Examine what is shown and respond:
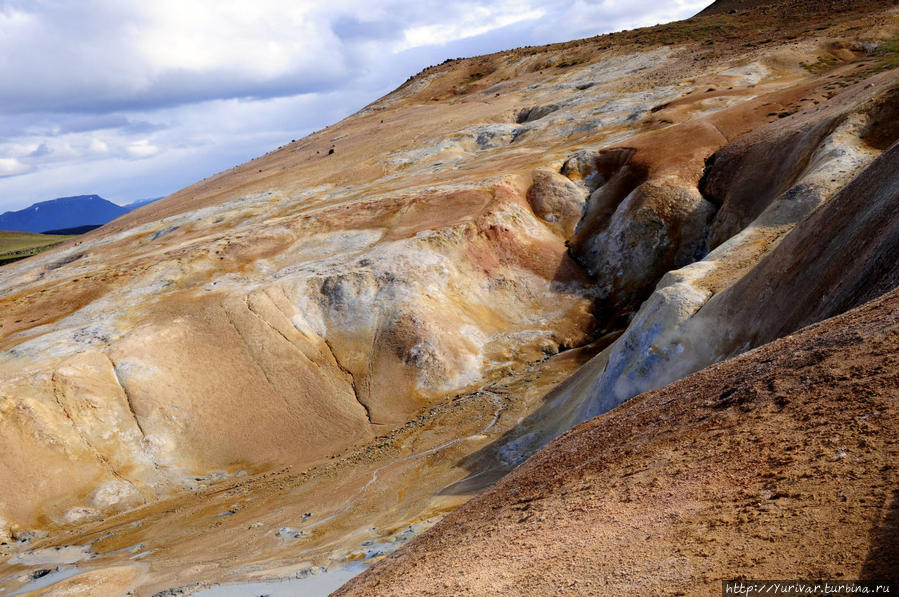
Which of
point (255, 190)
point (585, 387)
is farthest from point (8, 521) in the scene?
point (255, 190)

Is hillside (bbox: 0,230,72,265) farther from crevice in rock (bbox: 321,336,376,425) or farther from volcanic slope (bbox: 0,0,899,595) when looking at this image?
crevice in rock (bbox: 321,336,376,425)

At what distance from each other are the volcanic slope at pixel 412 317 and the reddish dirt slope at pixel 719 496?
12.6ft

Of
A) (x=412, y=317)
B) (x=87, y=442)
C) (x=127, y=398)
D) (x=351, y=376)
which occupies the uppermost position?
(x=412, y=317)

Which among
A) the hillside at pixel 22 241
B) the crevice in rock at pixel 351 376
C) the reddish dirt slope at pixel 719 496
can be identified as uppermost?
the hillside at pixel 22 241

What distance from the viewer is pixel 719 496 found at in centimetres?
667

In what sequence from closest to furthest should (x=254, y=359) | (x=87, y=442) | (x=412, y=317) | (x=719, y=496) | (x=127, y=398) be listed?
(x=719, y=496)
(x=87, y=442)
(x=127, y=398)
(x=254, y=359)
(x=412, y=317)

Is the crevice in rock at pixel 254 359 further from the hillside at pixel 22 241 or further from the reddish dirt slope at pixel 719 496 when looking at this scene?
the hillside at pixel 22 241

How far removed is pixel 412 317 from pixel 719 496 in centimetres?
2179

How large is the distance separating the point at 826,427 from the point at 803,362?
6.20 feet

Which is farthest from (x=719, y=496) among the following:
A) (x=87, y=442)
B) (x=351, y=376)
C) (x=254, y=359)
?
(x=87, y=442)

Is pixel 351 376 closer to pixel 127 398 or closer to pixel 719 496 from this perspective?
pixel 127 398

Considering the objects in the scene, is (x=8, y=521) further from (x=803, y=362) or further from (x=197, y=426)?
(x=803, y=362)

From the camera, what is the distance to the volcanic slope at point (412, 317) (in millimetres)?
16531

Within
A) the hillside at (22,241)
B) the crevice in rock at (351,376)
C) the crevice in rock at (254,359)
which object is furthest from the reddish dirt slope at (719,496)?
the hillside at (22,241)
